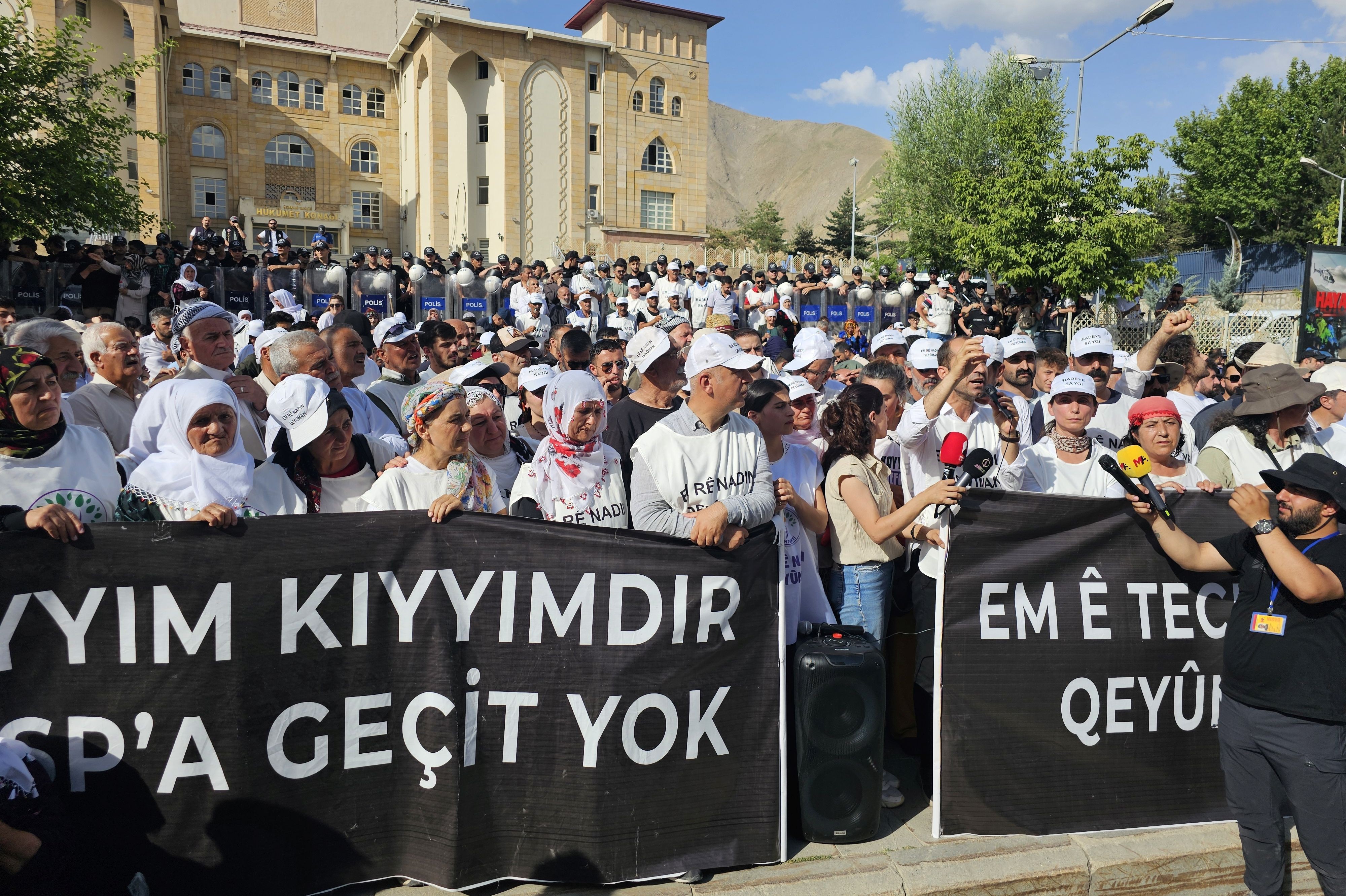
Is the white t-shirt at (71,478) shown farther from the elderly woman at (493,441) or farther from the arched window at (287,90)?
the arched window at (287,90)

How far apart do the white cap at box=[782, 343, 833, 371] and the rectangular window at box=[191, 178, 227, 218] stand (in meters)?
49.8

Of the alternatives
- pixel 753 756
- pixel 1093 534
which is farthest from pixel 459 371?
pixel 1093 534

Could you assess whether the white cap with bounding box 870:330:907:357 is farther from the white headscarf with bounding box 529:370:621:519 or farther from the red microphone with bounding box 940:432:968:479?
the white headscarf with bounding box 529:370:621:519

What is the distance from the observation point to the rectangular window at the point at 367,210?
172ft

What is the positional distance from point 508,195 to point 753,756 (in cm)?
4744

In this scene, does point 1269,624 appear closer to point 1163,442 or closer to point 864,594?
point 1163,442

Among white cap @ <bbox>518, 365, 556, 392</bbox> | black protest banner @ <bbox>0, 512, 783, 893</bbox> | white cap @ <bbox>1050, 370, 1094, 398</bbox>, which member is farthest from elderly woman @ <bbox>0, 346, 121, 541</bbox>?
white cap @ <bbox>1050, 370, 1094, 398</bbox>

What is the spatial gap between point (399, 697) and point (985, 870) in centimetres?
250

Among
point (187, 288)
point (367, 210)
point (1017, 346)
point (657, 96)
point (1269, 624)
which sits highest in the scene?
point (657, 96)

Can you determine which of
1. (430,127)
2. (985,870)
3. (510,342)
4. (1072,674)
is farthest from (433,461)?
(430,127)

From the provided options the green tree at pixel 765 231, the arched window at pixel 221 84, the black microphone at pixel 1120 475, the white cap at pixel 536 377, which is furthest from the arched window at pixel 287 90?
the black microphone at pixel 1120 475

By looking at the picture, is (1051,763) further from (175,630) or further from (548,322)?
(548,322)

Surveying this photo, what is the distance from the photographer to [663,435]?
3.96 meters

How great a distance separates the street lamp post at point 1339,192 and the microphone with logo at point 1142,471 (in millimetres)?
36935
